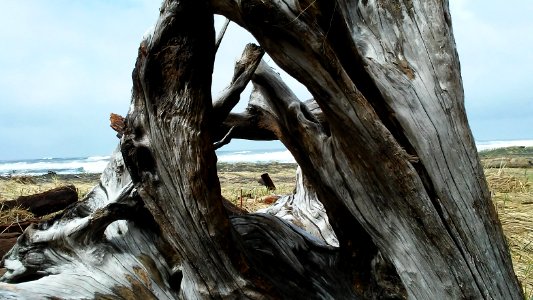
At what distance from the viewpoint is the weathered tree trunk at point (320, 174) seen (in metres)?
2.26

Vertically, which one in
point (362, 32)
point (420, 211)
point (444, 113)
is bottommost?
point (420, 211)

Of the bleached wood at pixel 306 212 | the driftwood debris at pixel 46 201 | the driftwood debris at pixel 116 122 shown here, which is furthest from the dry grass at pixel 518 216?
the driftwood debris at pixel 46 201

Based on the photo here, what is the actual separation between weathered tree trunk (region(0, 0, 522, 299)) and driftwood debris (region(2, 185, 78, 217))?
2222 mm

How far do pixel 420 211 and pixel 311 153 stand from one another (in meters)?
0.68

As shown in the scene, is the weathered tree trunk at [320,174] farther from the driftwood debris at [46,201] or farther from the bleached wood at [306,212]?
the driftwood debris at [46,201]

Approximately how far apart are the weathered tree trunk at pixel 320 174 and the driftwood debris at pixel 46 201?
2222 mm

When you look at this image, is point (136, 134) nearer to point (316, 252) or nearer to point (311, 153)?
point (311, 153)

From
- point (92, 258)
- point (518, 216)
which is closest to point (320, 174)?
point (92, 258)

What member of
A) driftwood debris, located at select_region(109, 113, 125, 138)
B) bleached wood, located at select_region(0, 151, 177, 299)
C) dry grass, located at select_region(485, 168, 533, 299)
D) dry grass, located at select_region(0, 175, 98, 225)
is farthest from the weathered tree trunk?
dry grass, located at select_region(0, 175, 98, 225)

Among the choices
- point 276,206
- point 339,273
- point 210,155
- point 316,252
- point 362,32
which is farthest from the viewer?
point 276,206

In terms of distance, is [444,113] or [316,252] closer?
[444,113]

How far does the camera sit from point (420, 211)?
2277 mm

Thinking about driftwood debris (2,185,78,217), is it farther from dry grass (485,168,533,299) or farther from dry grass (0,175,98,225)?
dry grass (485,168,533,299)

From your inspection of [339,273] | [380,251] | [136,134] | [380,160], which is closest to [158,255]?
[136,134]
